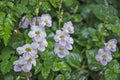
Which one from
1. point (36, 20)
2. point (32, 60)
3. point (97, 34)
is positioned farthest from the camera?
point (97, 34)

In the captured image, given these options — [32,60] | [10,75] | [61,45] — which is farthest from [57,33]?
[10,75]

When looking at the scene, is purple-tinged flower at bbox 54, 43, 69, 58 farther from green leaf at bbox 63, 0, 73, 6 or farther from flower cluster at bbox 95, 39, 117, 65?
green leaf at bbox 63, 0, 73, 6

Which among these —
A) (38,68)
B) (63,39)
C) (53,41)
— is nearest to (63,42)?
(63,39)

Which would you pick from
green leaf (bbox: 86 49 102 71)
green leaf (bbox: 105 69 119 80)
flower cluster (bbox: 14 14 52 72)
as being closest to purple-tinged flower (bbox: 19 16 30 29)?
flower cluster (bbox: 14 14 52 72)

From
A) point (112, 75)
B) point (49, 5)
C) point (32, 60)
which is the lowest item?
point (112, 75)

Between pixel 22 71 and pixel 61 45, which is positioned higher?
pixel 61 45

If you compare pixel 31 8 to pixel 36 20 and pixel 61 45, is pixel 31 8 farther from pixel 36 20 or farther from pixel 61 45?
pixel 61 45
